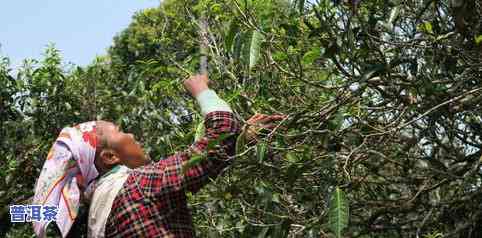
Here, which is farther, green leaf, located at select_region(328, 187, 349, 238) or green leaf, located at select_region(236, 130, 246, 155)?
green leaf, located at select_region(236, 130, 246, 155)

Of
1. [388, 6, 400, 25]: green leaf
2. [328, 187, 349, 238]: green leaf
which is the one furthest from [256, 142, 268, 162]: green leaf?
[388, 6, 400, 25]: green leaf

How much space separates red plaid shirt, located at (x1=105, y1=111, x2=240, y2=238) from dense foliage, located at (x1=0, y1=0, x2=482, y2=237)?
0.55 ft

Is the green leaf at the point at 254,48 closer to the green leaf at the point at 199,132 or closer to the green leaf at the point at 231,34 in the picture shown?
the green leaf at the point at 231,34

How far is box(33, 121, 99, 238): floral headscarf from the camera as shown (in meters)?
2.73

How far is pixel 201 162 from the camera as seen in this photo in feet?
8.14

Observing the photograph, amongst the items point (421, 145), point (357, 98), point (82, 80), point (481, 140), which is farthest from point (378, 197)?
point (82, 80)

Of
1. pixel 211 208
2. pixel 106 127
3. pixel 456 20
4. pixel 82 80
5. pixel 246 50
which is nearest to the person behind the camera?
pixel 246 50

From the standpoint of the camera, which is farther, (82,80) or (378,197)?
(82,80)

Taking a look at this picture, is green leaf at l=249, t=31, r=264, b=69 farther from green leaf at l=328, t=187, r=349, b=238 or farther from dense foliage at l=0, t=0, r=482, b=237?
green leaf at l=328, t=187, r=349, b=238

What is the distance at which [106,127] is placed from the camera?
2.85 m

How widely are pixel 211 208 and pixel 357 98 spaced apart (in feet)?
4.73

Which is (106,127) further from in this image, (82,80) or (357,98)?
(82,80)

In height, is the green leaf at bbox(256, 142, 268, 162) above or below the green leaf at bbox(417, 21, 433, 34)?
below

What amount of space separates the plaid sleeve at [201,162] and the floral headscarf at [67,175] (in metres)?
0.31
